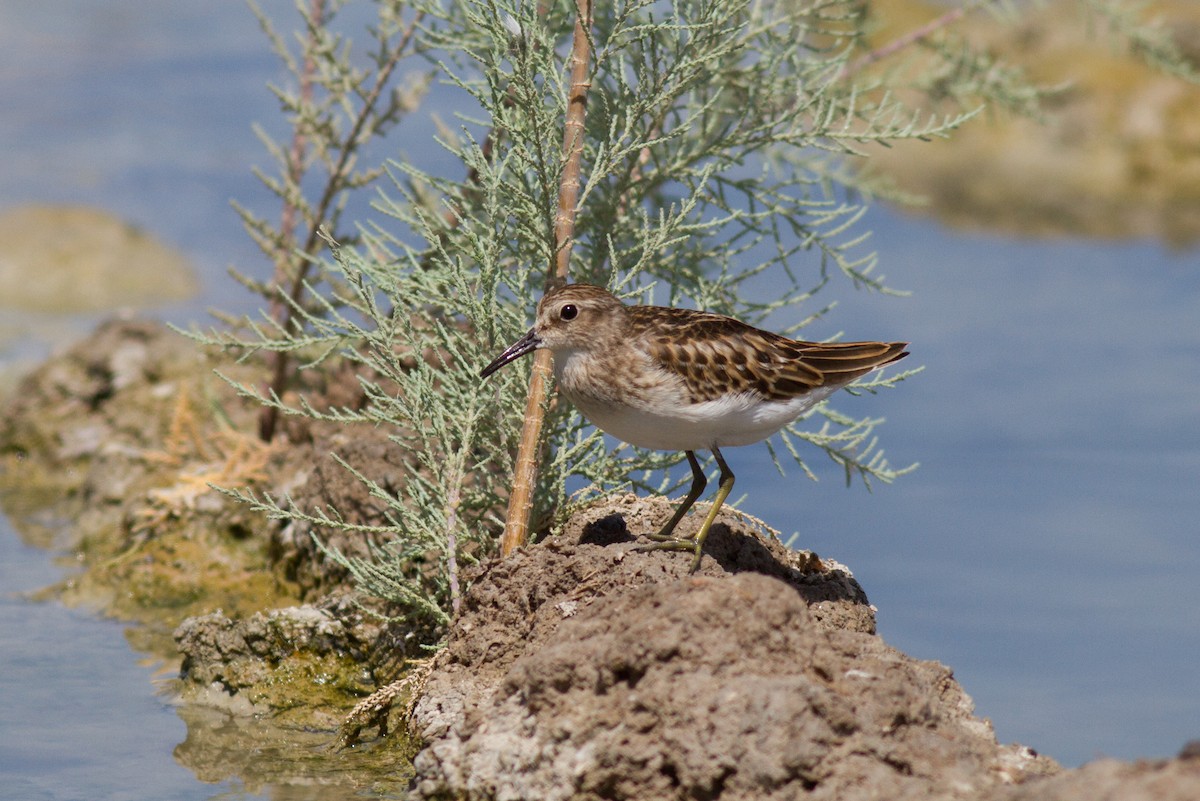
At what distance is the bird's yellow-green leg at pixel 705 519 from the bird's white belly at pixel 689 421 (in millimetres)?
120

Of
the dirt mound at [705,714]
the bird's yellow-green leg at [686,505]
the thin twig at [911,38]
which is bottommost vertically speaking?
the dirt mound at [705,714]

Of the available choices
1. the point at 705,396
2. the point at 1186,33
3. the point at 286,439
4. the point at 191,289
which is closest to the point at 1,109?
the point at 191,289

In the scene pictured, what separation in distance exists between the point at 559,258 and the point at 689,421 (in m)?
0.96

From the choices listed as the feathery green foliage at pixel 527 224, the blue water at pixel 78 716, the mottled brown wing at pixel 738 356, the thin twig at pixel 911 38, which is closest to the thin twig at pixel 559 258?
the feathery green foliage at pixel 527 224

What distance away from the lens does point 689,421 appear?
5781 millimetres

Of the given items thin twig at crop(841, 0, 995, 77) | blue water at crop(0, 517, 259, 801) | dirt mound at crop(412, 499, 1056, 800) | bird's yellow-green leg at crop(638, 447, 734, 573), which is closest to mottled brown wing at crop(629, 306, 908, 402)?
bird's yellow-green leg at crop(638, 447, 734, 573)

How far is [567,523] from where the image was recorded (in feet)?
21.0

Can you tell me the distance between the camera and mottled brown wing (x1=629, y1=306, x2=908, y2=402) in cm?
585

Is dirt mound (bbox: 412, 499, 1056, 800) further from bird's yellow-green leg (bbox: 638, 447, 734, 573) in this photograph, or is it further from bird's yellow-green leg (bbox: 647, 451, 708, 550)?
bird's yellow-green leg (bbox: 647, 451, 708, 550)

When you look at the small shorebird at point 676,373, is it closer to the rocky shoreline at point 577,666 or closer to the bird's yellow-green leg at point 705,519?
the bird's yellow-green leg at point 705,519

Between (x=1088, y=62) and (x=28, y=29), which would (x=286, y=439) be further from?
(x=28, y=29)

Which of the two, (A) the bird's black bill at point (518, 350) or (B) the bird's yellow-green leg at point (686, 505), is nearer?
(B) the bird's yellow-green leg at point (686, 505)

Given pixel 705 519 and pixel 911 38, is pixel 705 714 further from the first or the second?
pixel 911 38

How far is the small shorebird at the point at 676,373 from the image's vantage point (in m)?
5.77
